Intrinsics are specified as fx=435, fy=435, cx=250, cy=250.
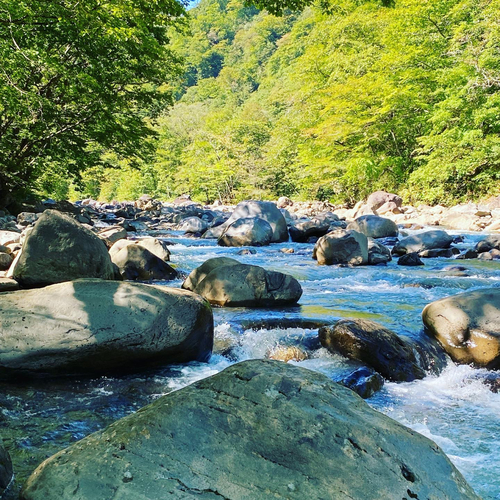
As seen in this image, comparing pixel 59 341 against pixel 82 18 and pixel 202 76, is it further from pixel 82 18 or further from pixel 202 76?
pixel 202 76

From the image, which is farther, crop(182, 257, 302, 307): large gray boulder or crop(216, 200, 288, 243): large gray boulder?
crop(216, 200, 288, 243): large gray boulder

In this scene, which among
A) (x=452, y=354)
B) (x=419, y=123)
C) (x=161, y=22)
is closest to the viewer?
(x=452, y=354)

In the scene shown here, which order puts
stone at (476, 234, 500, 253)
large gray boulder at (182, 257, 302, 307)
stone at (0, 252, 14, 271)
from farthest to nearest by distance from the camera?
stone at (476, 234, 500, 253), stone at (0, 252, 14, 271), large gray boulder at (182, 257, 302, 307)

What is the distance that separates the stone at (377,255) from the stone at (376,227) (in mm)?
3090

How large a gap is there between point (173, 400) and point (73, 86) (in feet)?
31.6

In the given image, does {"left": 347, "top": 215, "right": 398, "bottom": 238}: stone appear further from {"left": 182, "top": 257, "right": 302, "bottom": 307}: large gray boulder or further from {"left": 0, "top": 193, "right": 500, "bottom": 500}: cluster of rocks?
{"left": 0, "top": 193, "right": 500, "bottom": 500}: cluster of rocks

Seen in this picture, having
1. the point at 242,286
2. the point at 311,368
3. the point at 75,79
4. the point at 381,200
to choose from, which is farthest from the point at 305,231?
the point at 311,368

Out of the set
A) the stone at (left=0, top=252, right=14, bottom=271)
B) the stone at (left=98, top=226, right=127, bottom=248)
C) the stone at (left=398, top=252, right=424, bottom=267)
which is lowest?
the stone at (left=398, top=252, right=424, bottom=267)

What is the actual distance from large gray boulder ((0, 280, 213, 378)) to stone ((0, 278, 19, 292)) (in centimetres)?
134

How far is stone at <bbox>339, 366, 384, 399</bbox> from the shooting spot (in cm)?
344

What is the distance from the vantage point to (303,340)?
4449mm

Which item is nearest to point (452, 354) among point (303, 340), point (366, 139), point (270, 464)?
point (303, 340)

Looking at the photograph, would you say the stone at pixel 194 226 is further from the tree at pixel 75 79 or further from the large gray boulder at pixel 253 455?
the large gray boulder at pixel 253 455

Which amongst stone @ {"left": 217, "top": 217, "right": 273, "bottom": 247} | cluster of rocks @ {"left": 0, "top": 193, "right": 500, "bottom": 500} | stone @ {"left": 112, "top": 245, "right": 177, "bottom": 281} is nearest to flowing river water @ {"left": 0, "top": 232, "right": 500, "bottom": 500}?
cluster of rocks @ {"left": 0, "top": 193, "right": 500, "bottom": 500}
